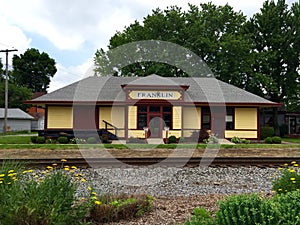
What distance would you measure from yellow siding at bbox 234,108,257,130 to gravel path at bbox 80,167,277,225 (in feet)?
47.5

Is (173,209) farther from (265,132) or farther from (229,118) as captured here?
(265,132)

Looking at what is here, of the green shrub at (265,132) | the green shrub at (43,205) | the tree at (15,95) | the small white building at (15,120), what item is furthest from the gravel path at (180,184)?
the tree at (15,95)

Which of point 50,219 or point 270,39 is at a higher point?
point 270,39

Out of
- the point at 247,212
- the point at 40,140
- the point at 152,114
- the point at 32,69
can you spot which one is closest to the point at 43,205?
the point at 247,212

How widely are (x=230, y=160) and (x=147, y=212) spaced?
22.2 feet

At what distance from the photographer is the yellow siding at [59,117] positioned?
2350cm

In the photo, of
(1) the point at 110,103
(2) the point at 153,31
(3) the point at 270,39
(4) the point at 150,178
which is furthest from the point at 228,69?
(4) the point at 150,178

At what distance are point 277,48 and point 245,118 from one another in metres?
19.4

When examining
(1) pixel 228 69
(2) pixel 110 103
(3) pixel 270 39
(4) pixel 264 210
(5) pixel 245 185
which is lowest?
(5) pixel 245 185

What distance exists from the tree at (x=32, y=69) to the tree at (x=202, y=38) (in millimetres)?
42888

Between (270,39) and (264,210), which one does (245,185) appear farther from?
(270,39)

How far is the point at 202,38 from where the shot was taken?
124ft

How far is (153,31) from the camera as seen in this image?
39.6 meters

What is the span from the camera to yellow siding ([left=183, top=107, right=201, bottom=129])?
23766 mm
